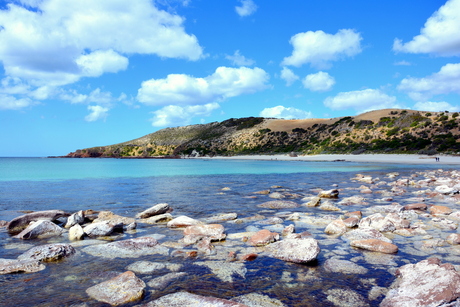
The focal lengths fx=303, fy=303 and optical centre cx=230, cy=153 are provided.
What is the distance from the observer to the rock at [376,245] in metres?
6.85

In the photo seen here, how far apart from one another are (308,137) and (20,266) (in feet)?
340

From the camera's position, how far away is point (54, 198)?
16.6 meters

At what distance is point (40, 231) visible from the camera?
27.5ft

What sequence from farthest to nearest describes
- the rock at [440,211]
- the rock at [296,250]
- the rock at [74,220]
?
1. the rock at [440,211]
2. the rock at [74,220]
3. the rock at [296,250]

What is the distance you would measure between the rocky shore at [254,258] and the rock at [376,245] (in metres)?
0.02

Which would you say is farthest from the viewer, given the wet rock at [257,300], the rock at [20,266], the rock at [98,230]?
the rock at [98,230]

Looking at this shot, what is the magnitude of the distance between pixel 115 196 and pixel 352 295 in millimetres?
15117

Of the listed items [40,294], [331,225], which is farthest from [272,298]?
[331,225]

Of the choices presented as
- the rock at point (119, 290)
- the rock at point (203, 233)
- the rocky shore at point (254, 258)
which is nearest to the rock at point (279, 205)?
the rocky shore at point (254, 258)

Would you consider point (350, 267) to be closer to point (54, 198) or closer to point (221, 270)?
point (221, 270)

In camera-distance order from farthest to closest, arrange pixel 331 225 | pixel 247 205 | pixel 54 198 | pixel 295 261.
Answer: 1. pixel 54 198
2. pixel 247 205
3. pixel 331 225
4. pixel 295 261

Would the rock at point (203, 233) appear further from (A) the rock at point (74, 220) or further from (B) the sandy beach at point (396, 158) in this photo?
(B) the sandy beach at point (396, 158)

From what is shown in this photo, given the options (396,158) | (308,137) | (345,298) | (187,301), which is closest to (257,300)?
(187,301)

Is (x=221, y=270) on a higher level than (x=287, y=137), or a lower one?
lower
